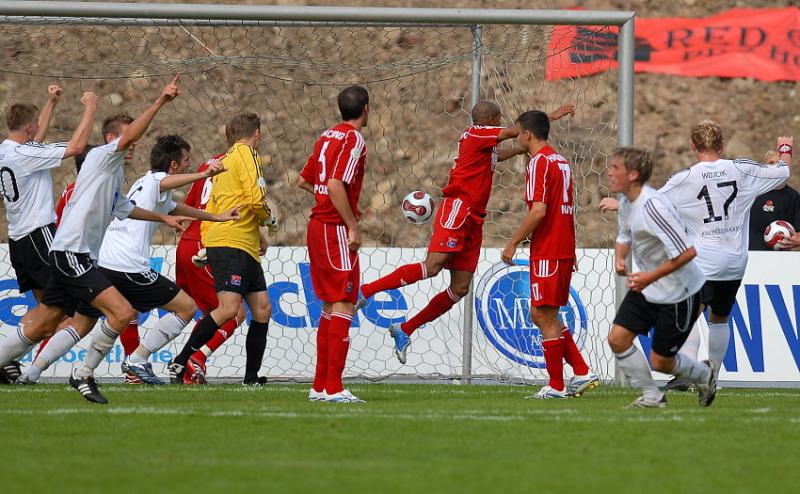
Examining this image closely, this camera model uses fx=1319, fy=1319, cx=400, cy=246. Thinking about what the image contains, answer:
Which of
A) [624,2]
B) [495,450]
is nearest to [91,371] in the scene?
[495,450]

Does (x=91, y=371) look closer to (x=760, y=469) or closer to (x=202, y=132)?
(x=760, y=469)

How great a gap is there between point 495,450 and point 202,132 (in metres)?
14.7

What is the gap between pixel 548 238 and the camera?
9.65m

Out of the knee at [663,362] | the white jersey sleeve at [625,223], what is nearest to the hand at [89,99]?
the white jersey sleeve at [625,223]

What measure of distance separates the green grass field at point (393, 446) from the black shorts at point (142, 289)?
5.41 feet

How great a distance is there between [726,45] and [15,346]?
53.4ft

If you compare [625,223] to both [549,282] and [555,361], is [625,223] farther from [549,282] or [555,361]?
[555,361]

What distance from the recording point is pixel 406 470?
5676 millimetres

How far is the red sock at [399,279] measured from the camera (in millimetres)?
11109

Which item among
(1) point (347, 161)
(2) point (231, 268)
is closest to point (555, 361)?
(1) point (347, 161)

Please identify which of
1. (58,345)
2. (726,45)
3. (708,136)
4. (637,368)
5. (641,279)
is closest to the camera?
(641,279)

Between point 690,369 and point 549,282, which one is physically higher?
point 549,282

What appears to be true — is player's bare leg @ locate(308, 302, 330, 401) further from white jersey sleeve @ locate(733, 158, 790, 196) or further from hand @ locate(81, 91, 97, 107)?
white jersey sleeve @ locate(733, 158, 790, 196)

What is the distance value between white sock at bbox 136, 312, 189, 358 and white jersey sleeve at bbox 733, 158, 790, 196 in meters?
4.72
